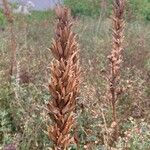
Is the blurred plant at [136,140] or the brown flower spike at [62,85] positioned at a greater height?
the brown flower spike at [62,85]

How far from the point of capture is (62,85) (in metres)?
1.41

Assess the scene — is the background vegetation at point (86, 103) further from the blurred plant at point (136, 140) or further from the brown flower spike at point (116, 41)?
the brown flower spike at point (116, 41)

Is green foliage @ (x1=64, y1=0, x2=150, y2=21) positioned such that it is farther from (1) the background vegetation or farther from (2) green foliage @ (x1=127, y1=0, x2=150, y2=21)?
(1) the background vegetation

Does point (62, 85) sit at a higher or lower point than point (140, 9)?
higher

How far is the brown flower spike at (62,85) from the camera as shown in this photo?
141cm

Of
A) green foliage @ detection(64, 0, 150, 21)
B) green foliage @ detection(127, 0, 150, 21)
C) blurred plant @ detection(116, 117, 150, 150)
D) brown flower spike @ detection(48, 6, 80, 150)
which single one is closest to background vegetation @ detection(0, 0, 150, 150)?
blurred plant @ detection(116, 117, 150, 150)

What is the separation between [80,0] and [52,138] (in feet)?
52.3

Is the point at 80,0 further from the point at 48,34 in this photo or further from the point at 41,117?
the point at 41,117

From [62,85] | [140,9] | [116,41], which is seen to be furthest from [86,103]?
[140,9]

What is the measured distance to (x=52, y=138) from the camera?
4.82ft

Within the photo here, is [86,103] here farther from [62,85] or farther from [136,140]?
[62,85]

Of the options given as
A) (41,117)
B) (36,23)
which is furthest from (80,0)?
(41,117)

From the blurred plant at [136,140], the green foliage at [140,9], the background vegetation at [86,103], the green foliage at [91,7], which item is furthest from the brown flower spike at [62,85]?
the green foliage at [91,7]

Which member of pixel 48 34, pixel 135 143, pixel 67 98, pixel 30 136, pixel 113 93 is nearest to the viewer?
pixel 67 98
